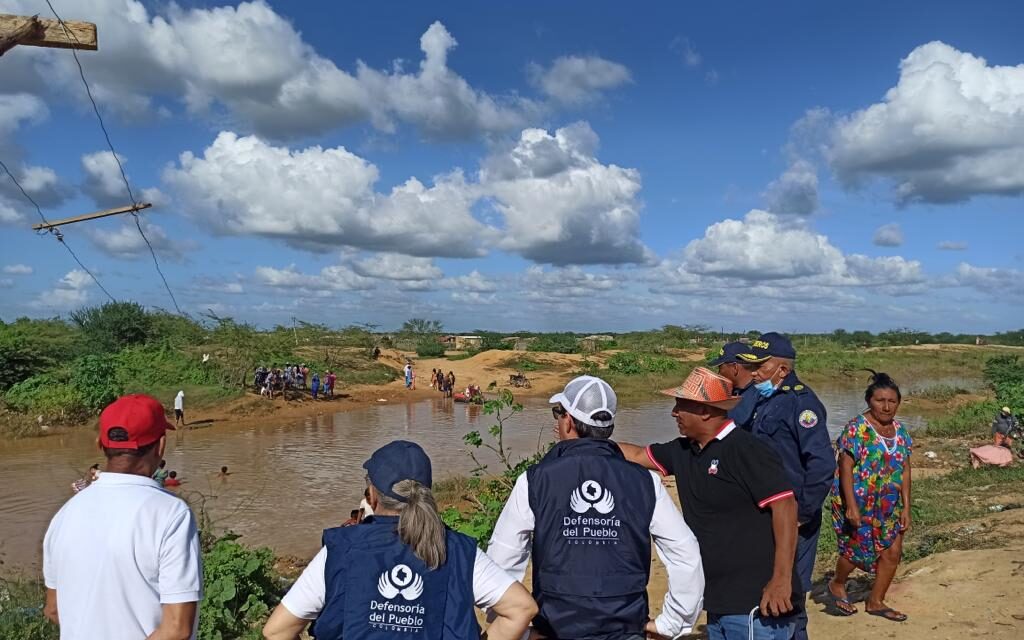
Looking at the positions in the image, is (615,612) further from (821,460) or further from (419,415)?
(419,415)

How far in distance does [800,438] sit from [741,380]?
543mm

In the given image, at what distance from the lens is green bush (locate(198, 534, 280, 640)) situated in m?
5.38

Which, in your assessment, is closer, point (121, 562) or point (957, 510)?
point (121, 562)

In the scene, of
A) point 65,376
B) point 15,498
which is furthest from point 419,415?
point 15,498

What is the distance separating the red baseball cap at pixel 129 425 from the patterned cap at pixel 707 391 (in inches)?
81.7

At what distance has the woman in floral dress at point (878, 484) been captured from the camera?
5023 mm

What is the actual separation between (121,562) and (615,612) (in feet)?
5.62

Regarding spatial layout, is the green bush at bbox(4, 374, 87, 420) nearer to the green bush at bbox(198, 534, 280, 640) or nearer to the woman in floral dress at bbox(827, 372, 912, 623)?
the green bush at bbox(198, 534, 280, 640)

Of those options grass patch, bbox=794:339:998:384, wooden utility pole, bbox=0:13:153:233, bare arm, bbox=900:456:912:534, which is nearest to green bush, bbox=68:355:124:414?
wooden utility pole, bbox=0:13:153:233

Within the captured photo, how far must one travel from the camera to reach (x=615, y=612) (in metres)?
2.64

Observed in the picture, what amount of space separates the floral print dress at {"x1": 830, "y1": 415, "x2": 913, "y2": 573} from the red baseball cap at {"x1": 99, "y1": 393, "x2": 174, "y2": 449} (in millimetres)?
4575

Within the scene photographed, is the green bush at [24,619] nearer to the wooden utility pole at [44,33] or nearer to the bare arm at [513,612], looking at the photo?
the bare arm at [513,612]

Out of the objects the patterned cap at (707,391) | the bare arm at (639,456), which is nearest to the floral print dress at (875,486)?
the bare arm at (639,456)

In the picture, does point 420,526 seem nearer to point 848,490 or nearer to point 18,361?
point 848,490
